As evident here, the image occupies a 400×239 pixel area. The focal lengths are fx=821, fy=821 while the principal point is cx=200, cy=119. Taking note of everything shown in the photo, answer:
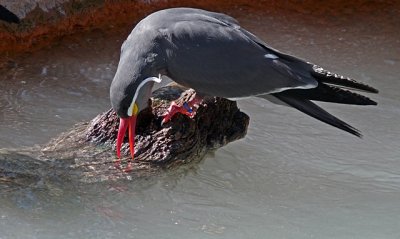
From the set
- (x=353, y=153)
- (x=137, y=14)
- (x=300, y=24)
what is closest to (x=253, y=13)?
(x=300, y=24)

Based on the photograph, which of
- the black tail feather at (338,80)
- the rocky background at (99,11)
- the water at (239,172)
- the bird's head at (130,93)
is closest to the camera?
the water at (239,172)

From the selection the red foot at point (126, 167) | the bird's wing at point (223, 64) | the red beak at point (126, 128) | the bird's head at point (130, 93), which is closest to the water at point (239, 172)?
the red foot at point (126, 167)

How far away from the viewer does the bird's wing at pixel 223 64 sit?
4484 millimetres

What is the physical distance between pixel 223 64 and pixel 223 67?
0.05 ft

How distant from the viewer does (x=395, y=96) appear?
20.3ft

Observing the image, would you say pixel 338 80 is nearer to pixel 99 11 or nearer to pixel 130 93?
pixel 130 93

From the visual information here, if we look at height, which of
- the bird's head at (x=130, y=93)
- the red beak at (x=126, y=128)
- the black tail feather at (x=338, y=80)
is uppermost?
the black tail feather at (x=338, y=80)

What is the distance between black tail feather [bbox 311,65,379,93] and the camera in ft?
14.6

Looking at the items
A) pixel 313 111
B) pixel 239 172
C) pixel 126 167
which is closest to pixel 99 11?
pixel 239 172

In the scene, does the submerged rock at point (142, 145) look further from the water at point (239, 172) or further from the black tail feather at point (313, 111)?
the black tail feather at point (313, 111)

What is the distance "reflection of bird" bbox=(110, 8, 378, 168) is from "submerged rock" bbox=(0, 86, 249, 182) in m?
0.12

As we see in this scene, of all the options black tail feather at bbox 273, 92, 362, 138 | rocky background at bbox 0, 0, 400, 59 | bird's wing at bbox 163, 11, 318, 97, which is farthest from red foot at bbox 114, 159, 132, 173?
rocky background at bbox 0, 0, 400, 59

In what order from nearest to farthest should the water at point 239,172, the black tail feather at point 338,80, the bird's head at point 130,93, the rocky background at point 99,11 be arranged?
the water at point 239,172, the bird's head at point 130,93, the black tail feather at point 338,80, the rocky background at point 99,11

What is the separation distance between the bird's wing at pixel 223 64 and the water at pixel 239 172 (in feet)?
1.74
